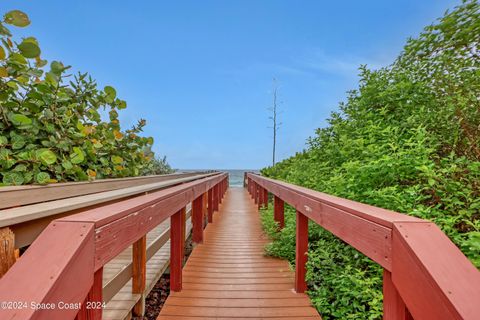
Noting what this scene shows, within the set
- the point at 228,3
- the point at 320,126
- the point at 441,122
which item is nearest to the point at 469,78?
the point at 441,122

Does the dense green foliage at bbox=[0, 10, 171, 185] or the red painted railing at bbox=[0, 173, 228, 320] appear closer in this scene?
the red painted railing at bbox=[0, 173, 228, 320]

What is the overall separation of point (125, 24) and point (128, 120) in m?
5.61

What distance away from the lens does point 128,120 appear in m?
3.52

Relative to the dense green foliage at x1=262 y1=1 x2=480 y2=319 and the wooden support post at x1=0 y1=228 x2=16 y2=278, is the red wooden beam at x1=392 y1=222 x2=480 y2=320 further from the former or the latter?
the wooden support post at x1=0 y1=228 x2=16 y2=278

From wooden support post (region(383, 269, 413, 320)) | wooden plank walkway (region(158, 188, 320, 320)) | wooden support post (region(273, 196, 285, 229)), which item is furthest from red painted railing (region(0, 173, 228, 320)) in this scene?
wooden support post (region(273, 196, 285, 229))

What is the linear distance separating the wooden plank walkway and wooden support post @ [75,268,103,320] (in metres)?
1.08

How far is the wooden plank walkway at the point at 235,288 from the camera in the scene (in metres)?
1.95

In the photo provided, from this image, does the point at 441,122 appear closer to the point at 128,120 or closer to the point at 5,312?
the point at 5,312

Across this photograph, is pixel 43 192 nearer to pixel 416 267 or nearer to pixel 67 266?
pixel 67 266

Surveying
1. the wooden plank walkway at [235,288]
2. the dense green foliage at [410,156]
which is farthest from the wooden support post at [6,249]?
the dense green foliage at [410,156]

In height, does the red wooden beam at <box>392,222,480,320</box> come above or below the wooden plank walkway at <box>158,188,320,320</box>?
above

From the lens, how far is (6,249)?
31.7 inches

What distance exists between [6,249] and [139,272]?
1.37m

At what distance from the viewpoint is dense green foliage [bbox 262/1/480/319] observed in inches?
65.0
